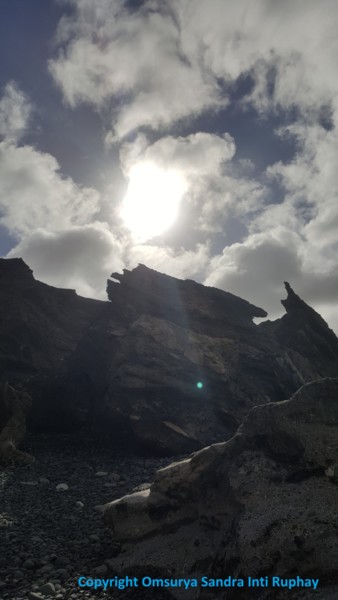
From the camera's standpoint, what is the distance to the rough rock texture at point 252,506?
8.80 metres

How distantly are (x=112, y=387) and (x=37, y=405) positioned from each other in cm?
874

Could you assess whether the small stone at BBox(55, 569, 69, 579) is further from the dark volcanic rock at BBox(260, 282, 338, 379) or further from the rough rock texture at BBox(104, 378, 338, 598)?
the dark volcanic rock at BBox(260, 282, 338, 379)

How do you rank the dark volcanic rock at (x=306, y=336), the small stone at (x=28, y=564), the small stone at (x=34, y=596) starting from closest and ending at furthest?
the small stone at (x=34, y=596)
the small stone at (x=28, y=564)
the dark volcanic rock at (x=306, y=336)

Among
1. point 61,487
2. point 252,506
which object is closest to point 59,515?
point 61,487

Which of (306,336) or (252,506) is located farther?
(306,336)

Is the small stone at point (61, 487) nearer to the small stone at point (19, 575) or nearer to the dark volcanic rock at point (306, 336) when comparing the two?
the small stone at point (19, 575)

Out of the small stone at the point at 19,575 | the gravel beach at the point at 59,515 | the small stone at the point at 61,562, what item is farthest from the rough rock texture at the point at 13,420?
the small stone at the point at 19,575

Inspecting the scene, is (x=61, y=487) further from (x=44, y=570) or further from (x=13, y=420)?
(x=44, y=570)

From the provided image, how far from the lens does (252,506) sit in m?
10.1

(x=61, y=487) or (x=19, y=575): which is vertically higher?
(x=19, y=575)

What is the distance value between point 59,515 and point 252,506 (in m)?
11.3

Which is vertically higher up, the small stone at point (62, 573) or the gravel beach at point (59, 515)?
the small stone at point (62, 573)

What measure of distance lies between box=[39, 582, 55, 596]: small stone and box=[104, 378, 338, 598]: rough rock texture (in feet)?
6.20

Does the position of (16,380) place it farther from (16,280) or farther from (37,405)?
(16,280)
